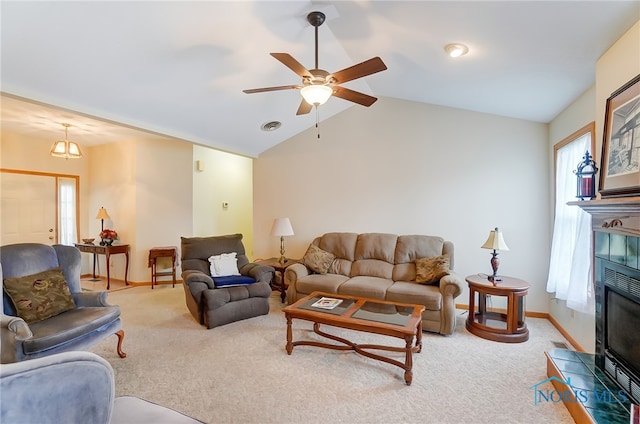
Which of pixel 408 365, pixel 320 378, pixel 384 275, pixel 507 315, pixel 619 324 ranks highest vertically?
pixel 619 324

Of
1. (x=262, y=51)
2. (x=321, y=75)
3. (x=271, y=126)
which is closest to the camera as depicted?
(x=321, y=75)

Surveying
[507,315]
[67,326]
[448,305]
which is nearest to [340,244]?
[448,305]

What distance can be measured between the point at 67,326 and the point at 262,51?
2.97 metres

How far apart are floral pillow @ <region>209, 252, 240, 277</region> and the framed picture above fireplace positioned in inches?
157

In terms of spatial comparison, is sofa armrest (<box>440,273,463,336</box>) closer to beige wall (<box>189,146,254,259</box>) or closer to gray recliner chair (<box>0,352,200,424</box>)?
gray recliner chair (<box>0,352,200,424</box>)

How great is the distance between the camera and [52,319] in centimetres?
254

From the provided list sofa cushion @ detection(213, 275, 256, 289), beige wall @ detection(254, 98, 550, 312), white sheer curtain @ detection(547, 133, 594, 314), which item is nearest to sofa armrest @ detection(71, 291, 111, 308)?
sofa cushion @ detection(213, 275, 256, 289)

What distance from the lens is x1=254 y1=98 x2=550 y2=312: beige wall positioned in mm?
3926

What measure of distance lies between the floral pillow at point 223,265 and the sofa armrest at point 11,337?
2.06 metres

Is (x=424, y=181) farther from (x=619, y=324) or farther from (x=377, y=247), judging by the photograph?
(x=619, y=324)

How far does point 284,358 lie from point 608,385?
7.97ft

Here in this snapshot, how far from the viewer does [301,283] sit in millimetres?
4008

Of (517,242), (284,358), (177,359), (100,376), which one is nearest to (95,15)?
(100,376)

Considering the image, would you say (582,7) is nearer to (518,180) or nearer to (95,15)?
(518,180)
